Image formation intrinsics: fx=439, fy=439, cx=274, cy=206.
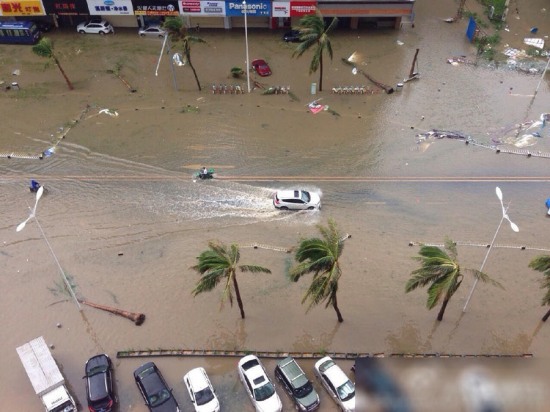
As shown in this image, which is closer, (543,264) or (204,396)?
(204,396)

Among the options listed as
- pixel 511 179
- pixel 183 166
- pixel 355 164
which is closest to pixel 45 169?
pixel 183 166

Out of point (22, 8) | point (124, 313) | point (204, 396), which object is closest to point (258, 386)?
point (204, 396)

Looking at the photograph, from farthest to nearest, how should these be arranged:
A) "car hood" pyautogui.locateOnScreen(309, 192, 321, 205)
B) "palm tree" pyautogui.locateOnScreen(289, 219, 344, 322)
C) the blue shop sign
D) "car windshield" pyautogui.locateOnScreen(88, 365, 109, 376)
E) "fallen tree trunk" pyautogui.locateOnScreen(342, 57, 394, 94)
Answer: the blue shop sign → "fallen tree trunk" pyautogui.locateOnScreen(342, 57, 394, 94) → "car hood" pyautogui.locateOnScreen(309, 192, 321, 205) → "car windshield" pyautogui.locateOnScreen(88, 365, 109, 376) → "palm tree" pyautogui.locateOnScreen(289, 219, 344, 322)

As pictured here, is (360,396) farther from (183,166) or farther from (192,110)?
(192,110)

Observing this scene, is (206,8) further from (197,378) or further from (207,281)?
(197,378)

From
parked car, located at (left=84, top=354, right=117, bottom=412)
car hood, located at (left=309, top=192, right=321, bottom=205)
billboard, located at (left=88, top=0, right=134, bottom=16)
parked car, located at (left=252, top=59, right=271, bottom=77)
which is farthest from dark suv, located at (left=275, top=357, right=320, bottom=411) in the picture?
billboard, located at (left=88, top=0, right=134, bottom=16)

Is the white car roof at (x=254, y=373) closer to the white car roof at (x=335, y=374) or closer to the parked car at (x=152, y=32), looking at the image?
the white car roof at (x=335, y=374)

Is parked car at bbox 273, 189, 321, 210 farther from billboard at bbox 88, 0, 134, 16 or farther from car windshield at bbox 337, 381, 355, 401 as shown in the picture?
billboard at bbox 88, 0, 134, 16
